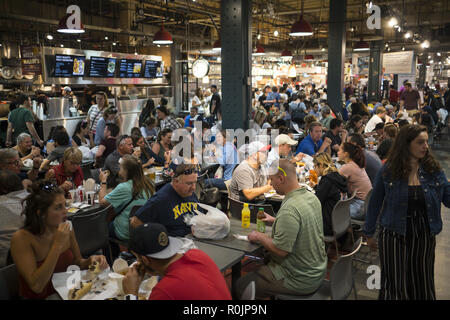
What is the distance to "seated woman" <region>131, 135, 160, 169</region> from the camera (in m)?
A: 6.53

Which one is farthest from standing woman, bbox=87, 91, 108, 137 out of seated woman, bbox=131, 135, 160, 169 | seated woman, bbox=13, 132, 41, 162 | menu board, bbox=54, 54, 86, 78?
menu board, bbox=54, 54, 86, 78

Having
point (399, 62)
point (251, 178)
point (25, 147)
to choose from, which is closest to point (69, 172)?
point (25, 147)

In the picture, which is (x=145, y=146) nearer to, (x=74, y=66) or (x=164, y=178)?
(x=164, y=178)

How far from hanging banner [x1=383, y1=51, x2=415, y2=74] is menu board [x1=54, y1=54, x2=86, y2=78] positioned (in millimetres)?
12557

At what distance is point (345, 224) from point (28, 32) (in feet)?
48.6

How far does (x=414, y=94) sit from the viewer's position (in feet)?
46.2

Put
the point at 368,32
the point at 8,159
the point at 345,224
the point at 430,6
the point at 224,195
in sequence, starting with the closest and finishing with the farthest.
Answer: the point at 345,224 → the point at 8,159 → the point at 224,195 → the point at 430,6 → the point at 368,32

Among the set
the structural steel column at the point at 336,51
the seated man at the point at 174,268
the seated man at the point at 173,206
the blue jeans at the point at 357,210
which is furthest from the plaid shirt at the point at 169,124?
the seated man at the point at 174,268

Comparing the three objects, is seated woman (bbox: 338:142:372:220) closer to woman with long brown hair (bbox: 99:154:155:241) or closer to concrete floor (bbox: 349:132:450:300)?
concrete floor (bbox: 349:132:450:300)

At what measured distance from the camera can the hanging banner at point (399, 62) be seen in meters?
16.4

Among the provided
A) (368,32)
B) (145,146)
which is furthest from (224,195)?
(368,32)

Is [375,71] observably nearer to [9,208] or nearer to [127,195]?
[127,195]

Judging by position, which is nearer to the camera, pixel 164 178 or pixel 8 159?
pixel 8 159

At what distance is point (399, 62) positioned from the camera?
55.1 ft
